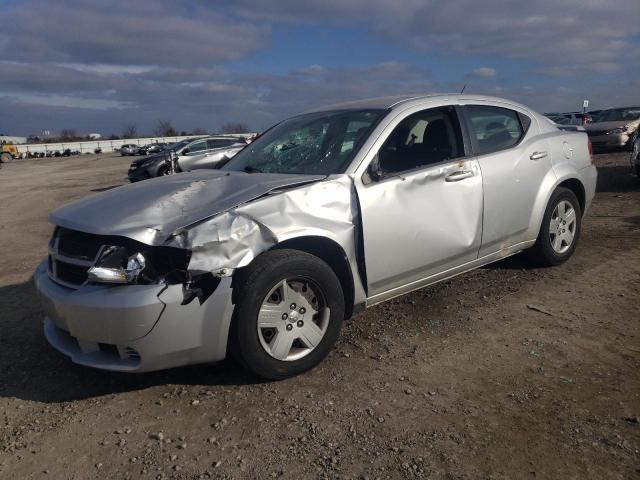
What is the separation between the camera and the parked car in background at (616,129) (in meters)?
18.1

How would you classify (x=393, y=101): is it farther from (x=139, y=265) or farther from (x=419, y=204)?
(x=139, y=265)

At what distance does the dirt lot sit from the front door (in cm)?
51

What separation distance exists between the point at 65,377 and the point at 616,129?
1891 cm

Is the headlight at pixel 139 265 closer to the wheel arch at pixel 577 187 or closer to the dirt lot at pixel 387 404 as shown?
the dirt lot at pixel 387 404

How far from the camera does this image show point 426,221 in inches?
159

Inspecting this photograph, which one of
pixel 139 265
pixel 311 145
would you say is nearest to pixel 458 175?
pixel 311 145

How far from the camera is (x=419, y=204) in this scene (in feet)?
13.2

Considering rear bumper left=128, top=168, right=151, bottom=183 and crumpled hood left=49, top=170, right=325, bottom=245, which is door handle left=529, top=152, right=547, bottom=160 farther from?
rear bumper left=128, top=168, right=151, bottom=183

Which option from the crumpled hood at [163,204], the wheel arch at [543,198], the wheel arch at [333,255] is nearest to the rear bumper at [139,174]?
the crumpled hood at [163,204]

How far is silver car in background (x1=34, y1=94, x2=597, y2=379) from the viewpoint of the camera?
3.14m

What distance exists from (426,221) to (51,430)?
271 centimetres

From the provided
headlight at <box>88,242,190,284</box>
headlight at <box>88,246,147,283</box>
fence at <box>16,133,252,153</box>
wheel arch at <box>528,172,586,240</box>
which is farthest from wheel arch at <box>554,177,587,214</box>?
fence at <box>16,133,252,153</box>

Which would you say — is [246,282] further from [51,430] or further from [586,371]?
[586,371]

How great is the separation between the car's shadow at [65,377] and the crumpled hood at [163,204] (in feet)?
3.29
